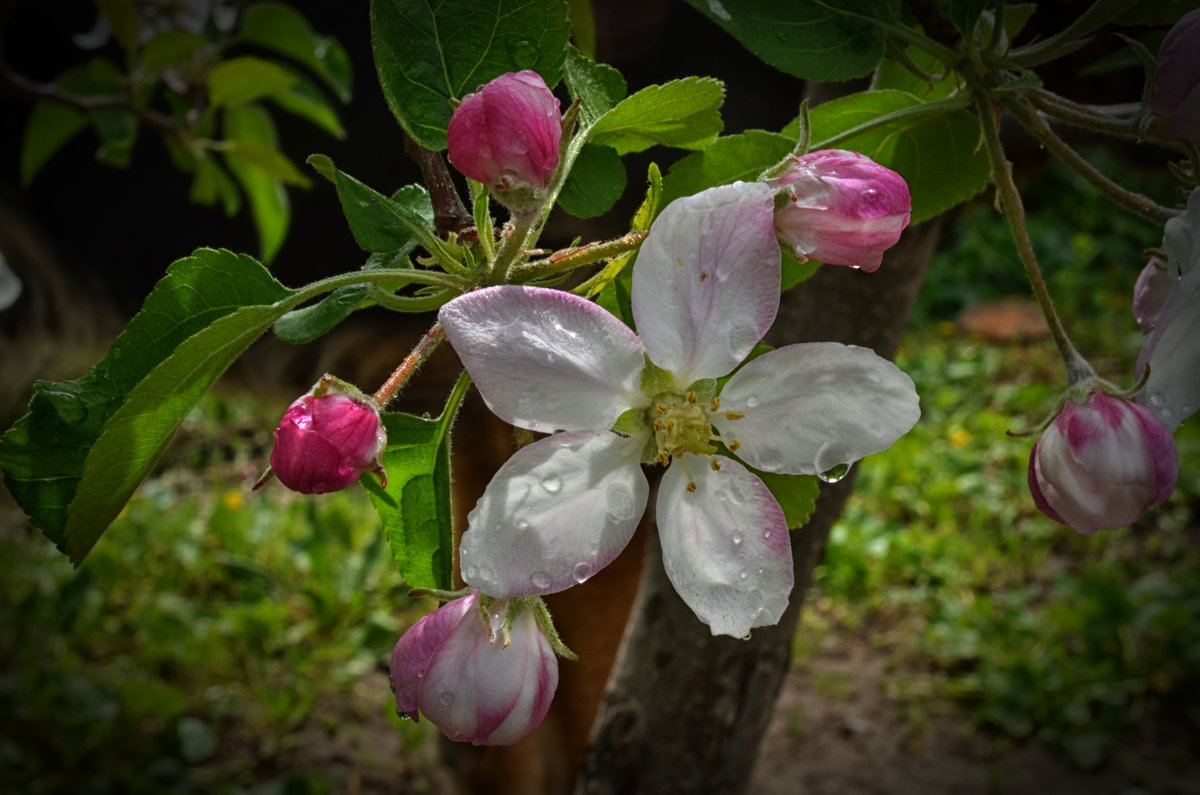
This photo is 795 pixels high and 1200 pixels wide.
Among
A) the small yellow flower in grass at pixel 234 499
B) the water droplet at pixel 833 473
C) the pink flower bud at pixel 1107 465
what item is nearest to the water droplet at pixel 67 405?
the water droplet at pixel 833 473

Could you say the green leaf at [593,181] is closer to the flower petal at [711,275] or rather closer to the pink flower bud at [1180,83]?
the flower petal at [711,275]

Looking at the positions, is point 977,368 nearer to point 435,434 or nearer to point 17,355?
point 17,355

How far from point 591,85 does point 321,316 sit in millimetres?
203

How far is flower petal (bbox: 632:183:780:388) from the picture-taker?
0.42 meters

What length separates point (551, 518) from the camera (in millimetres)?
420

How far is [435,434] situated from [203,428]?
459 centimetres

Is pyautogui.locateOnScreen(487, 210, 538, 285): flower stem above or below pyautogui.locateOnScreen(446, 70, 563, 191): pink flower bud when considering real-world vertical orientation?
below

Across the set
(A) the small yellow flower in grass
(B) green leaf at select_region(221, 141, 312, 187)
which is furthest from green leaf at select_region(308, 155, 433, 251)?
(A) the small yellow flower in grass

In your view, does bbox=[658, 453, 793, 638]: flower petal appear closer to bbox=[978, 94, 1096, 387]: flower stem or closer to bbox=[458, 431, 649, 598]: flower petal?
bbox=[458, 431, 649, 598]: flower petal

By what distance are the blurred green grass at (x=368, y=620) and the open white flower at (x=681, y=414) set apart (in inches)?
69.5

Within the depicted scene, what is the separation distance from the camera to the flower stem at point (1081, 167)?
1.73 ft

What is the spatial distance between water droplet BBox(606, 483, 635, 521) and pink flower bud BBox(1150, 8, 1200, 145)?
1.15 ft

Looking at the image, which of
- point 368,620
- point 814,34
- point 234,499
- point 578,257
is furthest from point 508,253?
point 234,499

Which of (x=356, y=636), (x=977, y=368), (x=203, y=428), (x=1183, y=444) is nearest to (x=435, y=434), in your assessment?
(x=356, y=636)
